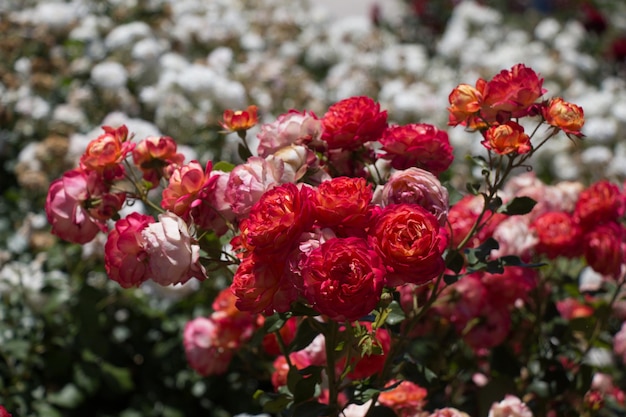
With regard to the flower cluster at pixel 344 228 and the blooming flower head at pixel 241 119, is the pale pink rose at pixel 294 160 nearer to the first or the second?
the flower cluster at pixel 344 228

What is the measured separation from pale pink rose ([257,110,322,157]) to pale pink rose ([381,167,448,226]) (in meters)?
0.19

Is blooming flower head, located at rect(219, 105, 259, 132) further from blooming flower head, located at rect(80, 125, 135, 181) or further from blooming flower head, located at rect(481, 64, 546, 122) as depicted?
blooming flower head, located at rect(481, 64, 546, 122)

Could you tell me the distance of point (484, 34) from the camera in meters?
4.89

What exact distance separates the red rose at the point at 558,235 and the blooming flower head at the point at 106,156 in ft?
2.57

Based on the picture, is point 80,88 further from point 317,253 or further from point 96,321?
point 317,253

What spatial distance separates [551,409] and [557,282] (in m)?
0.29

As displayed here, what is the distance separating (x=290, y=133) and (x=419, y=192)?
236 mm

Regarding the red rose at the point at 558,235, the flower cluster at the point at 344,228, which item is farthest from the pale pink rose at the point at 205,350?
the red rose at the point at 558,235

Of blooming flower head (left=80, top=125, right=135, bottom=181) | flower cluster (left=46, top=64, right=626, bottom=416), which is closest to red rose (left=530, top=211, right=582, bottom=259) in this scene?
flower cluster (left=46, top=64, right=626, bottom=416)

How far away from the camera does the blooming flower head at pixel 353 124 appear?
3.83ft

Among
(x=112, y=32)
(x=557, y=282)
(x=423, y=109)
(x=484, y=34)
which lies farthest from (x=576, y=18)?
(x=557, y=282)

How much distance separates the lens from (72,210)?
1.18m

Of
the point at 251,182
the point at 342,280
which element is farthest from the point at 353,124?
the point at 342,280

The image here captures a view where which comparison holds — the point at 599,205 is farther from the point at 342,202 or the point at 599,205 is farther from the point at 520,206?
A: the point at 342,202
